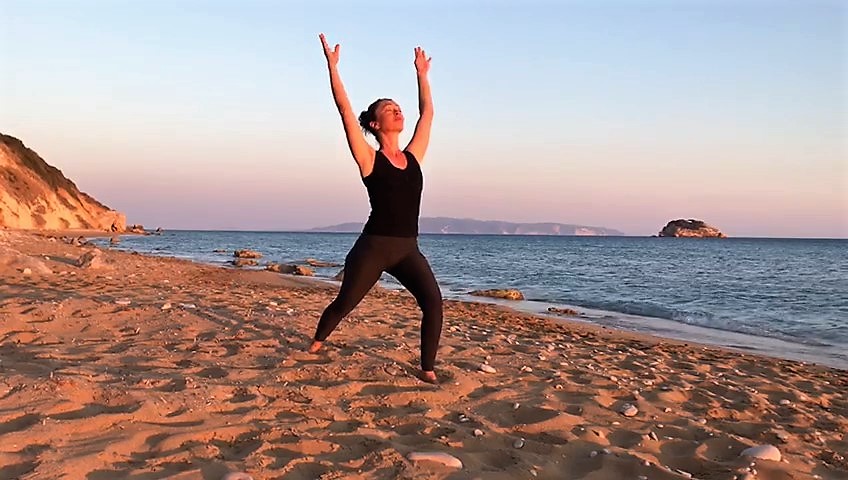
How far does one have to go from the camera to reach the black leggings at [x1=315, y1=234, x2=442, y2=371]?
4.96 metres

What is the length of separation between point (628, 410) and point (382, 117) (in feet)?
9.67

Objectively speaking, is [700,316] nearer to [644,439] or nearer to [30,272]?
[644,439]

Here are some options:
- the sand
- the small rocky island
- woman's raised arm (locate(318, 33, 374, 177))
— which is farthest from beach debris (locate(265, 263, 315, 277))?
the small rocky island

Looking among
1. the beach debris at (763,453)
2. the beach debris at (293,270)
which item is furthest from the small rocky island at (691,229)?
the beach debris at (763,453)

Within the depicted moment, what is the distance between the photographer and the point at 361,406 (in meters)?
4.39

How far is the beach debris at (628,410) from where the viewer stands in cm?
464

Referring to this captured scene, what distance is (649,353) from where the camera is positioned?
8.54 m

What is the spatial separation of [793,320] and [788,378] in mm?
10377

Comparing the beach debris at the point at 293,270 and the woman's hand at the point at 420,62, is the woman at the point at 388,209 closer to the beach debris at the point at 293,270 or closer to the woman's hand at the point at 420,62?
the woman's hand at the point at 420,62

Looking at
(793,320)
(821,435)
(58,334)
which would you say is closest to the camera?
(821,435)

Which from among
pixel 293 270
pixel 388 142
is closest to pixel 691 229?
pixel 293 270

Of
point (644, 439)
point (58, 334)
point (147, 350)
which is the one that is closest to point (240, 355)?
point (147, 350)

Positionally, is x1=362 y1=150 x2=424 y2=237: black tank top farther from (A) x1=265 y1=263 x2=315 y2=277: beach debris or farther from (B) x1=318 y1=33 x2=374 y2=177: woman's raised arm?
(A) x1=265 y1=263 x2=315 y2=277: beach debris

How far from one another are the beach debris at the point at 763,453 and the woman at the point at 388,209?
2309 mm
